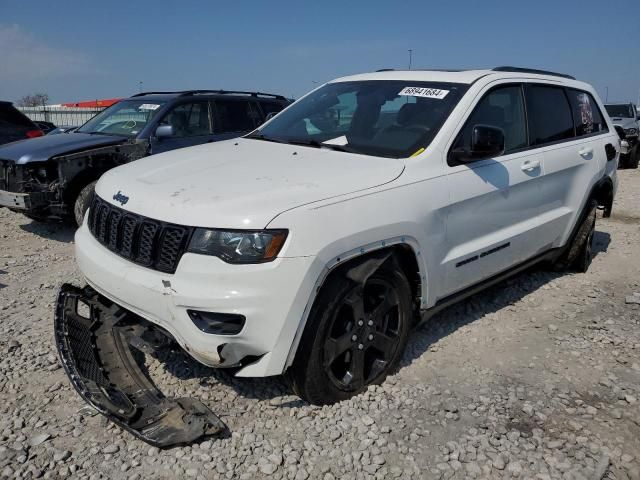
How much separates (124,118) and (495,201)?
17.9 feet

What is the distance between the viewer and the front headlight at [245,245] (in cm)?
253

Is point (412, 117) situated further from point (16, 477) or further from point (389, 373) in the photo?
point (16, 477)

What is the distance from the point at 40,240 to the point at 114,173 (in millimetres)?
3768

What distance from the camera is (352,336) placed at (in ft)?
9.82

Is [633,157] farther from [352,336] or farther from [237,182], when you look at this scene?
[237,182]

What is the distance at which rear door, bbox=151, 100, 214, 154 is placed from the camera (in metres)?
7.05

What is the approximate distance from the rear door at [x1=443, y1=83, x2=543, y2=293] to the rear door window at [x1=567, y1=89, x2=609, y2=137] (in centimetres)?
98

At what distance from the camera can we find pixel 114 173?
3.44m

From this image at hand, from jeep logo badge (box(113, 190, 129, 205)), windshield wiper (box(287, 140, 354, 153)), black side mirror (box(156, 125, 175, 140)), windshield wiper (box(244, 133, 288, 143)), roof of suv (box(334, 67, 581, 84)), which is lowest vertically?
black side mirror (box(156, 125, 175, 140))

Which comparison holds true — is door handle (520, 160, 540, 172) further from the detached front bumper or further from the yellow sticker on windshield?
the detached front bumper

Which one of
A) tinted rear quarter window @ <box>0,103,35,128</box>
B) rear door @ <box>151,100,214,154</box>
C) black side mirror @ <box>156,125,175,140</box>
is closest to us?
black side mirror @ <box>156,125,175,140</box>

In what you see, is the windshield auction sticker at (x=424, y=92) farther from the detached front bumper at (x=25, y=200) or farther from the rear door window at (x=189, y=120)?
the detached front bumper at (x=25, y=200)

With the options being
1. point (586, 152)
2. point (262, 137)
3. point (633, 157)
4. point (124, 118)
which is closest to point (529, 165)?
point (586, 152)

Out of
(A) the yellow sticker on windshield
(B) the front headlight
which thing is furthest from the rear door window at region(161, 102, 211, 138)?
(B) the front headlight
